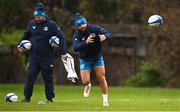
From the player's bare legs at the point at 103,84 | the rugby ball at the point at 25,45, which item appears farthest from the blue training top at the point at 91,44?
the rugby ball at the point at 25,45

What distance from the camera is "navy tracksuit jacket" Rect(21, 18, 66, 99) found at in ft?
60.8

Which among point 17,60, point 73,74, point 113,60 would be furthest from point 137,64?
point 73,74

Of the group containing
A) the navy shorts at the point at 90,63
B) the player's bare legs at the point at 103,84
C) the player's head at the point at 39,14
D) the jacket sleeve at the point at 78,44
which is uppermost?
the player's head at the point at 39,14

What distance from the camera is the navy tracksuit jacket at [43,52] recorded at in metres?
18.5

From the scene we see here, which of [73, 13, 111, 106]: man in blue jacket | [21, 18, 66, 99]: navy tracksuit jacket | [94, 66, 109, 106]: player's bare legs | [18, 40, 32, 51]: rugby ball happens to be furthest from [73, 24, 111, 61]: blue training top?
[18, 40, 32, 51]: rugby ball

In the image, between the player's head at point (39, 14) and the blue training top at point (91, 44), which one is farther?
the player's head at point (39, 14)

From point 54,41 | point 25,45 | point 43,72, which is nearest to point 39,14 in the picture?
point 54,41

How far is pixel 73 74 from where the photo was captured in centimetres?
1845

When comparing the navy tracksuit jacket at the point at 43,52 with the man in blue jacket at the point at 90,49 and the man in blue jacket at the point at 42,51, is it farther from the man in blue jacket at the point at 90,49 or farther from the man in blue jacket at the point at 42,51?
the man in blue jacket at the point at 90,49

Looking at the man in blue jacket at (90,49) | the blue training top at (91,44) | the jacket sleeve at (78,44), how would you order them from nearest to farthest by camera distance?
1. the jacket sleeve at (78,44)
2. the man in blue jacket at (90,49)
3. the blue training top at (91,44)

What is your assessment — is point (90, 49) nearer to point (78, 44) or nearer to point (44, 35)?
point (78, 44)

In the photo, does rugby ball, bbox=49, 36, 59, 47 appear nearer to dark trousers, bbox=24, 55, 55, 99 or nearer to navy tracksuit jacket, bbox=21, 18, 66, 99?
navy tracksuit jacket, bbox=21, 18, 66, 99

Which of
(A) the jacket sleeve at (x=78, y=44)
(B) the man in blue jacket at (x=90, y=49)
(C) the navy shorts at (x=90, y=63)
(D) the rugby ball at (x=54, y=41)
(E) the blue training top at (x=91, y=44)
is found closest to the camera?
(A) the jacket sleeve at (x=78, y=44)

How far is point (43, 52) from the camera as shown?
61.0 feet
